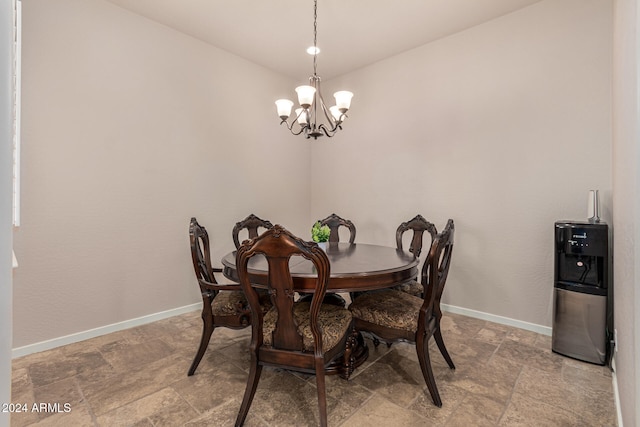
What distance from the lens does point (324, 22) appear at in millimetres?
3041

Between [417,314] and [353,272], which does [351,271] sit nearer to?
[353,272]

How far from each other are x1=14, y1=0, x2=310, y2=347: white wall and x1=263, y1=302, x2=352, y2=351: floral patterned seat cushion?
74.7 inches

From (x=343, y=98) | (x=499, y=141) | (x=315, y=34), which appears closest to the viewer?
(x=343, y=98)

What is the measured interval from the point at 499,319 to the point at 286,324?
2456mm

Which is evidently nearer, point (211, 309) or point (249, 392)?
point (249, 392)

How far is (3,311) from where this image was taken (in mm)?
589

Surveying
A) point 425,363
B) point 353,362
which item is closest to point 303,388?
point 353,362

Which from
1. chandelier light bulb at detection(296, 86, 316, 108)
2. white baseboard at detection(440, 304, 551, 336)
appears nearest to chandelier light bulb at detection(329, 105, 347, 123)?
chandelier light bulb at detection(296, 86, 316, 108)

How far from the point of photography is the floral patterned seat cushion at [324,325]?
162cm

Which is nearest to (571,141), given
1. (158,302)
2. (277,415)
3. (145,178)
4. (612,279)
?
(612,279)

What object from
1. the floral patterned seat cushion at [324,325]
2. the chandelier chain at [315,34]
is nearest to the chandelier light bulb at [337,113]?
the chandelier chain at [315,34]

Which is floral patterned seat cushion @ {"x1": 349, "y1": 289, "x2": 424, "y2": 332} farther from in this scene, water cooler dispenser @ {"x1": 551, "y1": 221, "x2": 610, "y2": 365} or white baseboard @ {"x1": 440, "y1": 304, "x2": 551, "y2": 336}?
white baseboard @ {"x1": 440, "y1": 304, "x2": 551, "y2": 336}

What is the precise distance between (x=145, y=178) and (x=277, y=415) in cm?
248

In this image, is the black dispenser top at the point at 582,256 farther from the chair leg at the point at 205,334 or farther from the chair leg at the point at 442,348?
the chair leg at the point at 205,334
